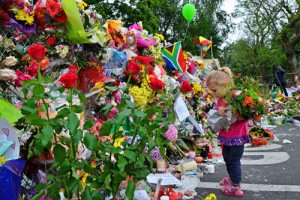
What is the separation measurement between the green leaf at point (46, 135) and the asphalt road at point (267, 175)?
2.24m

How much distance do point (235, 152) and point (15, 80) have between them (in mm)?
2289

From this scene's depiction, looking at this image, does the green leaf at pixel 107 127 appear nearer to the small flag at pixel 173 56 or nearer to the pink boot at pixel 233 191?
the pink boot at pixel 233 191

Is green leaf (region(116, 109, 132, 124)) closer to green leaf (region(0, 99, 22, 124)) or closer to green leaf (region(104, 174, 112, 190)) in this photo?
green leaf (region(104, 174, 112, 190))

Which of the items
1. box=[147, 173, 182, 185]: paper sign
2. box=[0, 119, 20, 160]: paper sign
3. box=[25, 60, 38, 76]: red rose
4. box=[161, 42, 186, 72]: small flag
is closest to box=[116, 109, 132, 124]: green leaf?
box=[0, 119, 20, 160]: paper sign

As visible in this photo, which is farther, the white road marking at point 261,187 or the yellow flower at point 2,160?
the white road marking at point 261,187

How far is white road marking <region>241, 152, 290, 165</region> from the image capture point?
16.9 feet

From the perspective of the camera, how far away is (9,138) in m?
2.11

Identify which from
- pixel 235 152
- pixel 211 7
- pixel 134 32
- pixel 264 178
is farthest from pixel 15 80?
pixel 211 7

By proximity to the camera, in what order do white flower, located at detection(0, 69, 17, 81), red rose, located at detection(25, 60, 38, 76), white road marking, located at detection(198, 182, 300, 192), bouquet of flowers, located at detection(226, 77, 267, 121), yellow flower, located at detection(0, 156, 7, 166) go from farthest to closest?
white road marking, located at detection(198, 182, 300, 192)
bouquet of flowers, located at detection(226, 77, 267, 121)
red rose, located at detection(25, 60, 38, 76)
white flower, located at detection(0, 69, 17, 81)
yellow flower, located at detection(0, 156, 7, 166)

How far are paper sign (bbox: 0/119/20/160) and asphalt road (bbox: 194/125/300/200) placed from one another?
1830mm

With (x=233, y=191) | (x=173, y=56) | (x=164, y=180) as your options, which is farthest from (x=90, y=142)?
(x=173, y=56)

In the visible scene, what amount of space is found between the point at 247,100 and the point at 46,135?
2459mm

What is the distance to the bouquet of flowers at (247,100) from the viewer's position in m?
3.50

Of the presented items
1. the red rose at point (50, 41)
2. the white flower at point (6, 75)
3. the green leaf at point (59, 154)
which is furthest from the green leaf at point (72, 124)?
the red rose at point (50, 41)
